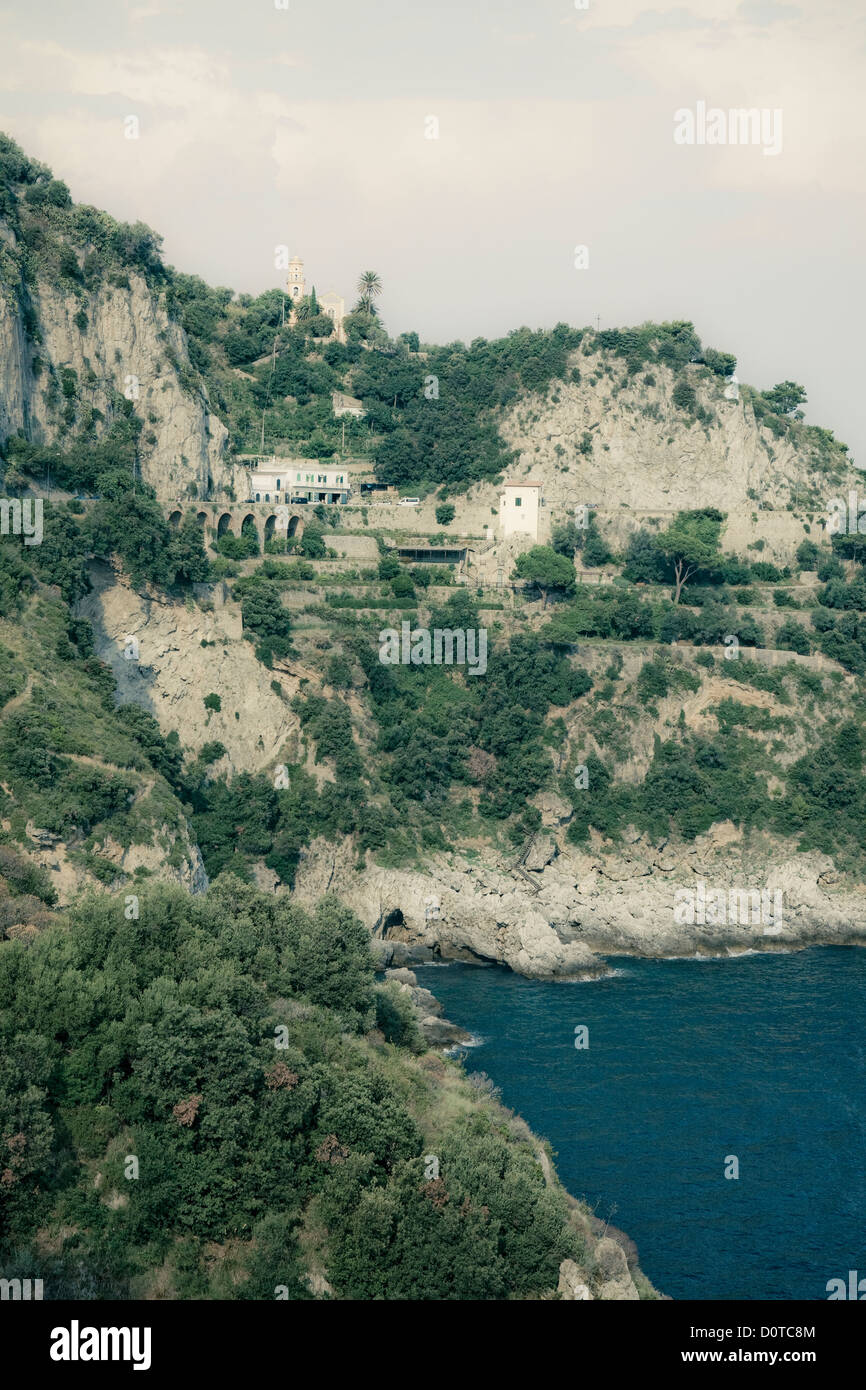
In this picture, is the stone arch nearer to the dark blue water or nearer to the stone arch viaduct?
the dark blue water

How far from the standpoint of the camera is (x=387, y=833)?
202 feet

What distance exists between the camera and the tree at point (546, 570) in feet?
244

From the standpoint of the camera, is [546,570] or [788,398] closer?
[546,570]

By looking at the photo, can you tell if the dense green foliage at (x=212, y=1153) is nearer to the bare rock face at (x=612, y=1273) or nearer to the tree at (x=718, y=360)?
the bare rock face at (x=612, y=1273)

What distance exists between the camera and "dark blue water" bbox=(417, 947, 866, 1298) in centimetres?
3594

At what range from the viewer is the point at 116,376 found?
229ft

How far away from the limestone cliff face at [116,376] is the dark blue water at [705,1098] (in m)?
30.7

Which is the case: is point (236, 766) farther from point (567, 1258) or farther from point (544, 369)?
point (544, 369)

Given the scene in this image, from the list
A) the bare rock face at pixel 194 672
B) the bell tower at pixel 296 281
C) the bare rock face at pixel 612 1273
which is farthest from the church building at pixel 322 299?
the bare rock face at pixel 612 1273

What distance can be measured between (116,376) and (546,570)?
80.0ft

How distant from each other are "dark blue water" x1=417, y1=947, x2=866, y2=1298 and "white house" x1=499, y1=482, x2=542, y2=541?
104ft

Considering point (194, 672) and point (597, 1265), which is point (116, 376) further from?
point (597, 1265)

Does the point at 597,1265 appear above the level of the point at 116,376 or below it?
below

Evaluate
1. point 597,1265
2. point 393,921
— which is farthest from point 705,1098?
point 393,921
